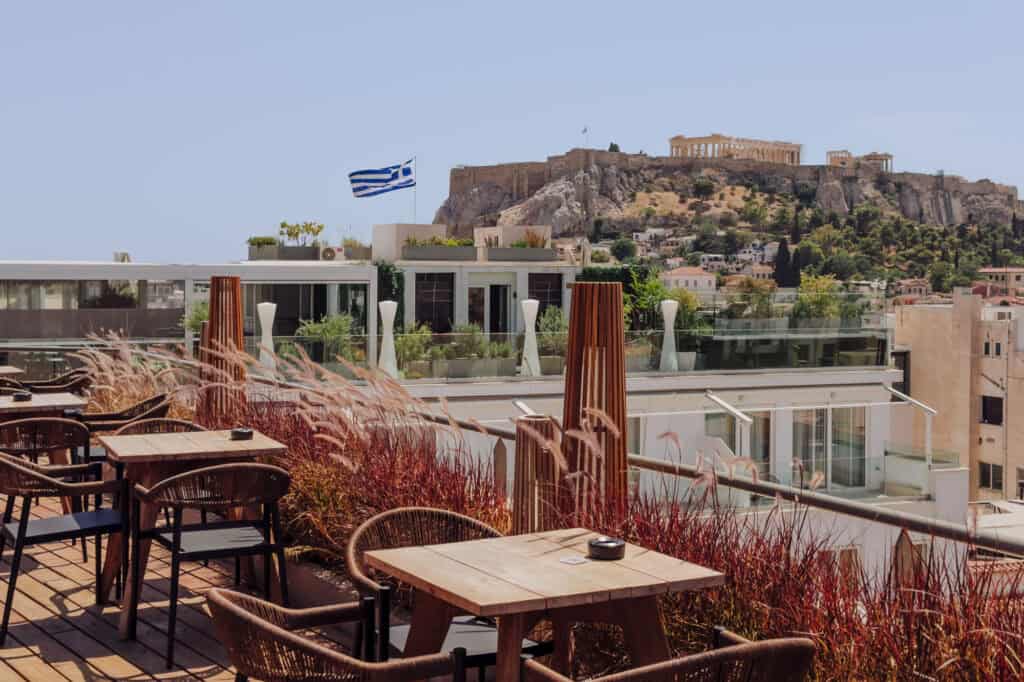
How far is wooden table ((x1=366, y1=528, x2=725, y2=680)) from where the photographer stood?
295 cm

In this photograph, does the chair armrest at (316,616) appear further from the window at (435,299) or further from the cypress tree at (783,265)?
the cypress tree at (783,265)

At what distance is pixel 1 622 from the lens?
4.91m

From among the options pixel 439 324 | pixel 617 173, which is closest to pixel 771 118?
pixel 617 173

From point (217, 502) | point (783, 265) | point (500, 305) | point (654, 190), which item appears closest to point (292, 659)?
point (217, 502)

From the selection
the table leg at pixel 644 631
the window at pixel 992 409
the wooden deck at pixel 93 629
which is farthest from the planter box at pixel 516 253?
the table leg at pixel 644 631

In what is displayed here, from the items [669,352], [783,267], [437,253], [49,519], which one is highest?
[437,253]

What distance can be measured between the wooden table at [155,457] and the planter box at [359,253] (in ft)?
107

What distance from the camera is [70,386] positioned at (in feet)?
31.0

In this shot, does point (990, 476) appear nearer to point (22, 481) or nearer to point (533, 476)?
point (533, 476)

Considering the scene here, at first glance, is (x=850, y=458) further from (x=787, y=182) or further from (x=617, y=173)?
(x=787, y=182)

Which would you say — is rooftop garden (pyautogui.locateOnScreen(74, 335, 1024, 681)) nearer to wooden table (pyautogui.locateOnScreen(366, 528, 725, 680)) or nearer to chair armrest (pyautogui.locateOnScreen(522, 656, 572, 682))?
wooden table (pyautogui.locateOnScreen(366, 528, 725, 680))

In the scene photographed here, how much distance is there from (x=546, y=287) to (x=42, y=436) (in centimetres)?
2907

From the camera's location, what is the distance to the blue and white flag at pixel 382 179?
37969 millimetres

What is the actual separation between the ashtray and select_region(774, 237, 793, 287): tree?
101373 millimetres
